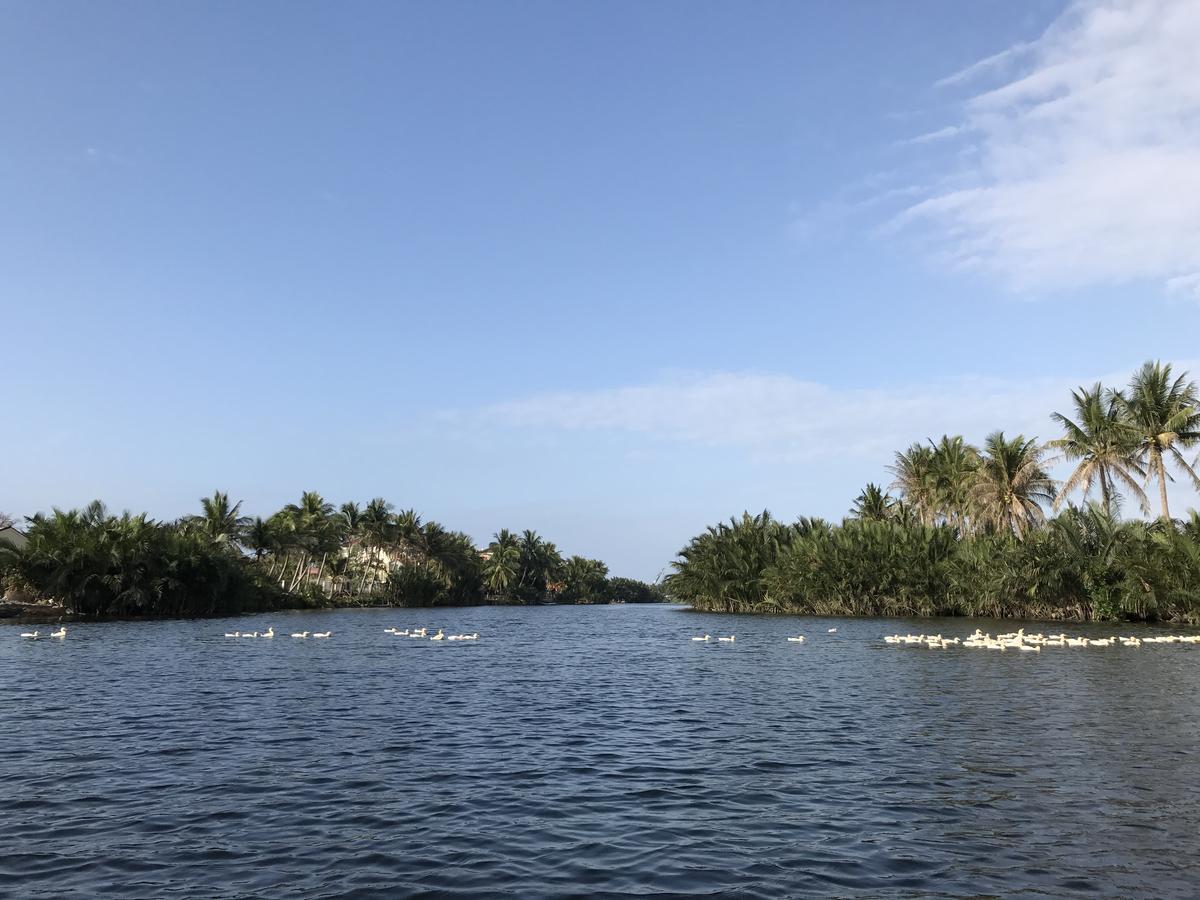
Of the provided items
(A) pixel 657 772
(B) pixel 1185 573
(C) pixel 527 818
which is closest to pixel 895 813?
(A) pixel 657 772

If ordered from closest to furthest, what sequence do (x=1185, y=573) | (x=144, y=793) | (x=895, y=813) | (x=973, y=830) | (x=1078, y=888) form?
(x=1078, y=888) < (x=973, y=830) < (x=895, y=813) < (x=144, y=793) < (x=1185, y=573)

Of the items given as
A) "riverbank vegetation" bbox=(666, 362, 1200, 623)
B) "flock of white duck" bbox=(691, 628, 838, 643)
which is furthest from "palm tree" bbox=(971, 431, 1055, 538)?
"flock of white duck" bbox=(691, 628, 838, 643)

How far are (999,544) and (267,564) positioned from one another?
80887mm

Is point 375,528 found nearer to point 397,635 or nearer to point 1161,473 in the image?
point 397,635

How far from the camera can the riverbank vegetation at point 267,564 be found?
57.7m

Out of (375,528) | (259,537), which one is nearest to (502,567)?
(375,528)

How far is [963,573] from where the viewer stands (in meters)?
57.2

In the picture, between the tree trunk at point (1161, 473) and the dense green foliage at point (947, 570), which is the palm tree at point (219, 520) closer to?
the dense green foliage at point (947, 570)

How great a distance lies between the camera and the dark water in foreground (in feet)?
28.5

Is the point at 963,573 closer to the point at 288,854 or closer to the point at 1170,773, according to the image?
the point at 1170,773

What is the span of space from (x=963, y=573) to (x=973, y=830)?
5139cm

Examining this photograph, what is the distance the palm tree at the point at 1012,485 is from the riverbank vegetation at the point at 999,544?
0.35ft

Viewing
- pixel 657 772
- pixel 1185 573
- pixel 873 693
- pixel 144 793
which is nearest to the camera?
pixel 144 793

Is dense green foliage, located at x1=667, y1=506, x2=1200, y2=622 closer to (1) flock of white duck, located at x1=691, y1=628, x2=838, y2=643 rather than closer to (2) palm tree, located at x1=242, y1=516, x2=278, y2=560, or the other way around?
(1) flock of white duck, located at x1=691, y1=628, x2=838, y2=643
